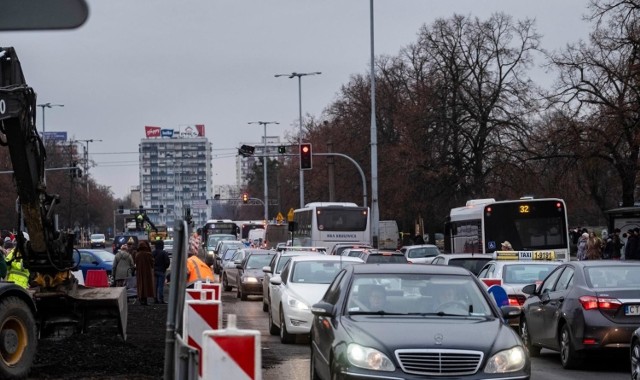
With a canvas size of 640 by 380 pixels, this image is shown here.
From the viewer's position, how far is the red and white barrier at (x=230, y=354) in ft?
18.1

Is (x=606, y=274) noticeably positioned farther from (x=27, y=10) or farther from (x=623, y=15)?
(x=623, y=15)

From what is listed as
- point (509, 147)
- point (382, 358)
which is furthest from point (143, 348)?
point (509, 147)

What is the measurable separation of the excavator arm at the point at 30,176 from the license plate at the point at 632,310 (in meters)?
7.44

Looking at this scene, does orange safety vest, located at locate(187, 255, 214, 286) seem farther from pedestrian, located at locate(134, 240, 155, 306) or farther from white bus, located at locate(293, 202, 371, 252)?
white bus, located at locate(293, 202, 371, 252)

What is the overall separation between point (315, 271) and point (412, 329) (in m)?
10.5

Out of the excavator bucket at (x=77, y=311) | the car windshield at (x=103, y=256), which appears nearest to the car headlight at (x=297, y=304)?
the excavator bucket at (x=77, y=311)

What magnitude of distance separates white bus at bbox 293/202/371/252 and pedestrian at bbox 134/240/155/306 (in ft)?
59.9

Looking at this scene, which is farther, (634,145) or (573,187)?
(573,187)

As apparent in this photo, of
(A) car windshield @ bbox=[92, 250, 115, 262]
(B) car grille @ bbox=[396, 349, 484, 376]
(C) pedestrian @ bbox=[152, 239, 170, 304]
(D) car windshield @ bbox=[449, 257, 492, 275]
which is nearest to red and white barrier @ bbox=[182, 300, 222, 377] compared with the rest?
(B) car grille @ bbox=[396, 349, 484, 376]

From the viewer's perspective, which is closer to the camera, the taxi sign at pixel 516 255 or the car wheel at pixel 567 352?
the car wheel at pixel 567 352

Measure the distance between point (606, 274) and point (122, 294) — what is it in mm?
6969

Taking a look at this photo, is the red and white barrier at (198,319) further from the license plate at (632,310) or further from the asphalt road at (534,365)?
the license plate at (632,310)

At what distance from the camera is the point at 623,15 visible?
4162 cm

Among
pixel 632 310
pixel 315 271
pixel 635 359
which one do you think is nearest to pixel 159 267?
pixel 315 271
